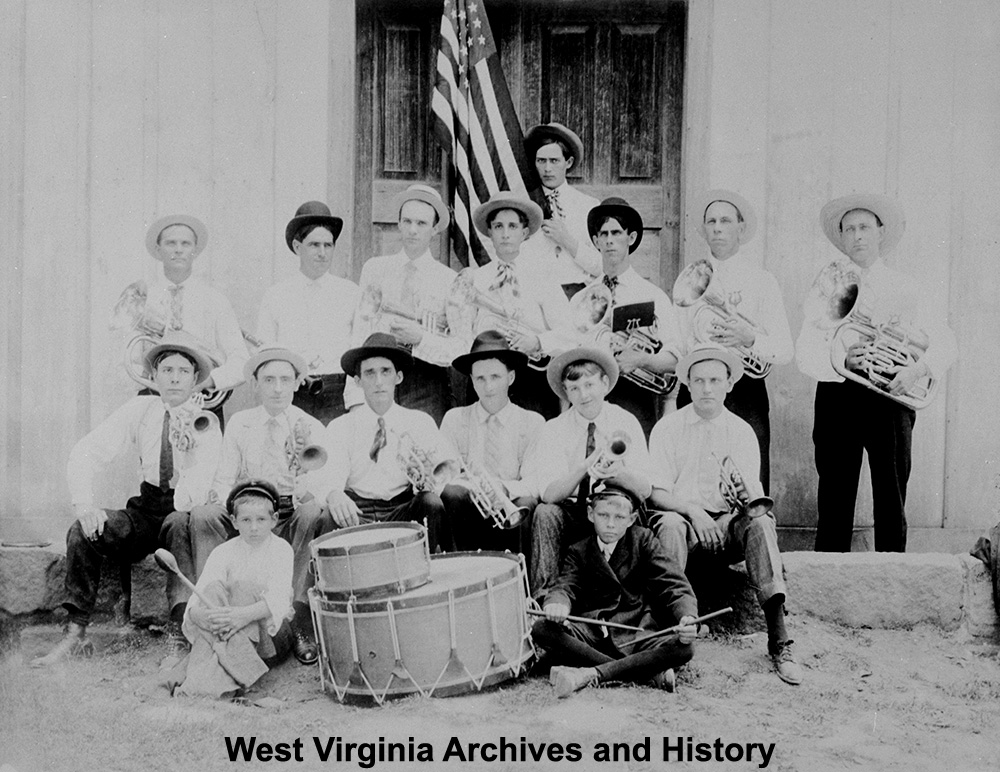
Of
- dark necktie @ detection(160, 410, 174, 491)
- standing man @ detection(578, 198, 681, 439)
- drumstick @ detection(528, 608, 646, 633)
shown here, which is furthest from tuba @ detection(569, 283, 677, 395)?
dark necktie @ detection(160, 410, 174, 491)

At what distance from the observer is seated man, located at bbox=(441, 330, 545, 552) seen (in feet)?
14.4

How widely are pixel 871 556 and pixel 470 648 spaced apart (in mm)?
1788

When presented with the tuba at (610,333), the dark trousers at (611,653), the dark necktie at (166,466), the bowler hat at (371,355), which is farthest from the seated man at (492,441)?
the dark necktie at (166,466)

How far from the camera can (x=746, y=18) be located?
15.6 feet

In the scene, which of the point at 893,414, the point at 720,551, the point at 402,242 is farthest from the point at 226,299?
the point at 893,414

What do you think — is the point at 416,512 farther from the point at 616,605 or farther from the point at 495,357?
the point at 616,605

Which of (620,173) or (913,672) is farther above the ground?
(620,173)

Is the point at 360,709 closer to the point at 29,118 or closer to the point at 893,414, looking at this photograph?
the point at 893,414

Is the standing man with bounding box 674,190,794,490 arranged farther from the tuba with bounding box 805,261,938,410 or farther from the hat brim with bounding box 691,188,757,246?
the tuba with bounding box 805,261,938,410

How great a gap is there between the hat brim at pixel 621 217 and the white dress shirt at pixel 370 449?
3.86 ft

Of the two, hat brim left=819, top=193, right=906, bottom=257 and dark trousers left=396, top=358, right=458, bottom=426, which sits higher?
hat brim left=819, top=193, right=906, bottom=257

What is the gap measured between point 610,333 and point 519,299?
1.42ft

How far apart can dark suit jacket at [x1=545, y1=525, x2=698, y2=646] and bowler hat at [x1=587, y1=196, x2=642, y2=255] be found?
1.42 metres

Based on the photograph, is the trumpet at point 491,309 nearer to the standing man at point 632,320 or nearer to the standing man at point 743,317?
the standing man at point 632,320
